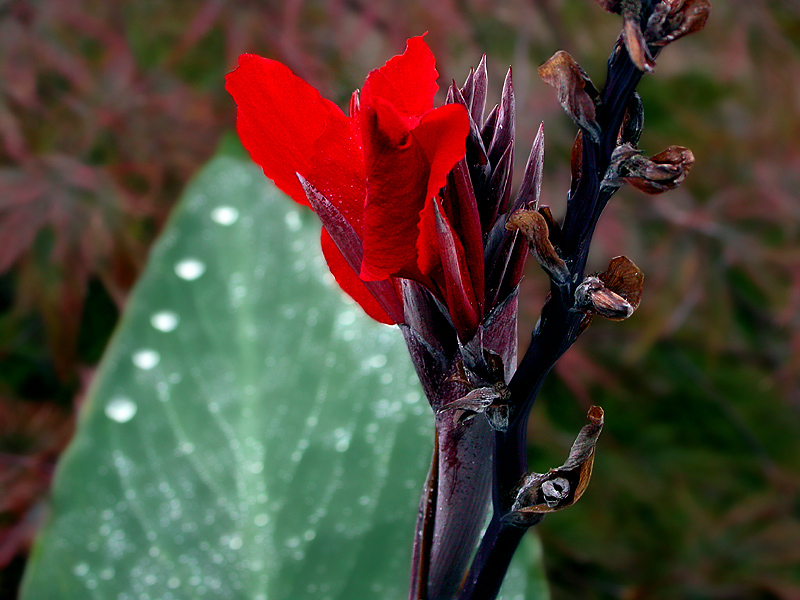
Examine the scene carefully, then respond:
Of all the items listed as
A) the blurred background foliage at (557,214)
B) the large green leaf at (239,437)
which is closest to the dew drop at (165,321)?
the large green leaf at (239,437)

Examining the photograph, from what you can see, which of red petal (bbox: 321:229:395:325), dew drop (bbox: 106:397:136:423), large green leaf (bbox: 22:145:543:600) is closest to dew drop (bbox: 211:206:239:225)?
large green leaf (bbox: 22:145:543:600)

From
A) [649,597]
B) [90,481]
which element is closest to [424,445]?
[90,481]

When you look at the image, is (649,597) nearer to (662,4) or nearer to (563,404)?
(563,404)

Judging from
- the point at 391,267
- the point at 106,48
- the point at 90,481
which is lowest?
the point at 90,481

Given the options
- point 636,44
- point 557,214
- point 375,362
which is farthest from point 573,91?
point 557,214

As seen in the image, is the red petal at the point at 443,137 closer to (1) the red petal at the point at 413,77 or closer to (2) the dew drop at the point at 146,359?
(1) the red petal at the point at 413,77

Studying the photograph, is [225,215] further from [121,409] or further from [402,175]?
[402,175]

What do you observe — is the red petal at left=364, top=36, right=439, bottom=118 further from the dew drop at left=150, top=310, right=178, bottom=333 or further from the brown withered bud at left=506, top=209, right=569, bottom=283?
the dew drop at left=150, top=310, right=178, bottom=333
